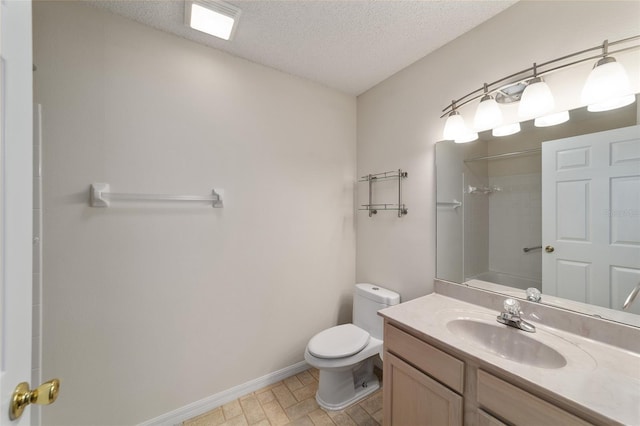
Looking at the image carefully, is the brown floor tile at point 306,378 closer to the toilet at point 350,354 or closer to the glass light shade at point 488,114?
the toilet at point 350,354

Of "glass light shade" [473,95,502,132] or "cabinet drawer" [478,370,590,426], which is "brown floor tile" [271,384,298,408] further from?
"glass light shade" [473,95,502,132]

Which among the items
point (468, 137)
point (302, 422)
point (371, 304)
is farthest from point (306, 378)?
point (468, 137)

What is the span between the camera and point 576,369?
2.74 feet

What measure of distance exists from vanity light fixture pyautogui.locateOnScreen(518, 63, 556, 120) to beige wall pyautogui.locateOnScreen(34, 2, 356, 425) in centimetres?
135

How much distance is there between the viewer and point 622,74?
939 millimetres

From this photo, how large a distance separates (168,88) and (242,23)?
0.60 metres

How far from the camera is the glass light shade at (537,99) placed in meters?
1.12

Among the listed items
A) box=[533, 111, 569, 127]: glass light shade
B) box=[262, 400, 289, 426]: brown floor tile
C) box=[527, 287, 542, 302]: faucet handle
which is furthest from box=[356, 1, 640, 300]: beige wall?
box=[262, 400, 289, 426]: brown floor tile

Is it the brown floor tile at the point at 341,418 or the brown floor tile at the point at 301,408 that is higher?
the brown floor tile at the point at 301,408

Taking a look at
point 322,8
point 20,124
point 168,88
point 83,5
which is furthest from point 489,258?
point 83,5

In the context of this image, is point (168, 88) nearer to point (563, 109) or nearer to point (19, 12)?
point (19, 12)

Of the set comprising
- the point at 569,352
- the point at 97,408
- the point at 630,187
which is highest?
the point at 630,187

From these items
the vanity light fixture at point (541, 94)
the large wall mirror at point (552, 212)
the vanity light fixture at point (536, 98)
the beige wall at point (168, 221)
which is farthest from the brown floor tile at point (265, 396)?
the vanity light fixture at point (536, 98)

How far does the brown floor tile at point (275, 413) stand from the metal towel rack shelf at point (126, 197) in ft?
4.67
